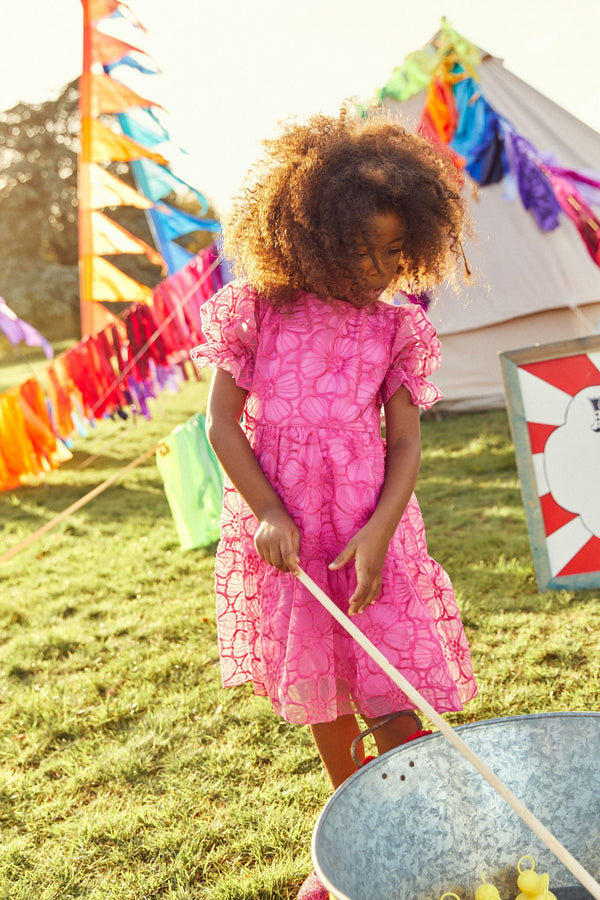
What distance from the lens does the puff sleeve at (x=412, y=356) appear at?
1.67 meters

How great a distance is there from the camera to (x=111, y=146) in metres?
4.54

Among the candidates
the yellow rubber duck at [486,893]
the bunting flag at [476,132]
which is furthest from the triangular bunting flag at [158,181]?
the yellow rubber duck at [486,893]

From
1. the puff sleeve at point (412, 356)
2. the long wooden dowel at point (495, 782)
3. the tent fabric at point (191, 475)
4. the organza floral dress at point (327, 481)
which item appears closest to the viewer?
the long wooden dowel at point (495, 782)

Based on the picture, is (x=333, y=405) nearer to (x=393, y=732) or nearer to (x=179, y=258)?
(x=393, y=732)

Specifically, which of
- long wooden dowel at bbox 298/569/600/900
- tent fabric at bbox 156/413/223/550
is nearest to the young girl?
long wooden dowel at bbox 298/569/600/900

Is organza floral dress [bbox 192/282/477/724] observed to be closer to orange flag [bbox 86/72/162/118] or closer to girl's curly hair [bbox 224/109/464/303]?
girl's curly hair [bbox 224/109/464/303]

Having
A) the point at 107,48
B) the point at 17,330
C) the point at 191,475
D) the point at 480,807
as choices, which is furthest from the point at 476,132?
the point at 480,807

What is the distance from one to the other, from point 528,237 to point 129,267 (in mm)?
21239

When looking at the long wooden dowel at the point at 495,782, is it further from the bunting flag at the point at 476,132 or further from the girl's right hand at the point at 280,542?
the bunting flag at the point at 476,132

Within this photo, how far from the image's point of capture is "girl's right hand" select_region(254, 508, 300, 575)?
1440 mm

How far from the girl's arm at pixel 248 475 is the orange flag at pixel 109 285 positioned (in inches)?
130

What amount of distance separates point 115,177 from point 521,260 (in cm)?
293

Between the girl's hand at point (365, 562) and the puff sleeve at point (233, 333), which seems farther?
the puff sleeve at point (233, 333)

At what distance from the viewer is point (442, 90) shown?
470cm
